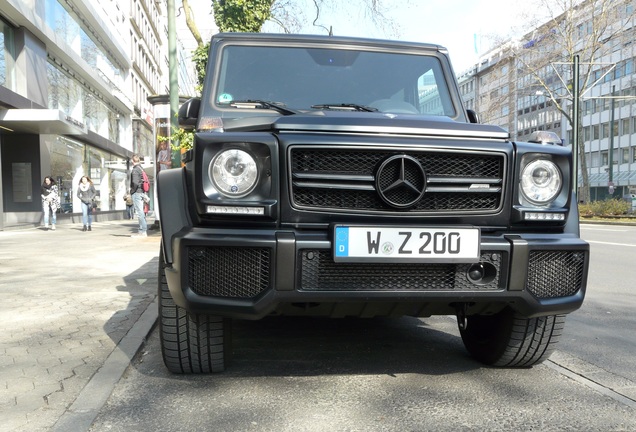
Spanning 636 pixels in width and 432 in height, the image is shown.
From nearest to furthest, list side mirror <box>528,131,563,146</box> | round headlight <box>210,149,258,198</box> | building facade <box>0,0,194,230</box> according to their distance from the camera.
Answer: round headlight <box>210,149,258,198</box> < side mirror <box>528,131,563,146</box> < building facade <box>0,0,194,230</box>

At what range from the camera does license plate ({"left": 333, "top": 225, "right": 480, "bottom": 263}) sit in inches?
104

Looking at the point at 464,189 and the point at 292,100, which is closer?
the point at 464,189

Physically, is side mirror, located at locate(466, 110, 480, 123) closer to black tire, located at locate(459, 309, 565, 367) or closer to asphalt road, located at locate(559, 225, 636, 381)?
black tire, located at locate(459, 309, 565, 367)

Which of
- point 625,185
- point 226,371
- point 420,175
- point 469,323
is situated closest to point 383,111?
point 420,175

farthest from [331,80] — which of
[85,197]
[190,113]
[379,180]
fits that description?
[85,197]

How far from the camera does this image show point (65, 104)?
2291 cm

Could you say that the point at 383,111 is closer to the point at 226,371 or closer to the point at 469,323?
the point at 469,323

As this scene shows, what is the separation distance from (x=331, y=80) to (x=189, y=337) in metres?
1.94

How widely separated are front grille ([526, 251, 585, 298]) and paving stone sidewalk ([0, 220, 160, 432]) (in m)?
2.21

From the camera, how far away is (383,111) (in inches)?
148

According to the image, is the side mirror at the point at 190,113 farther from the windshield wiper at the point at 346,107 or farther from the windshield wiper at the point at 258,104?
the windshield wiper at the point at 346,107

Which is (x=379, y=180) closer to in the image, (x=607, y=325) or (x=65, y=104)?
(x=607, y=325)

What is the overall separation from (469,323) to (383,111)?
1512mm

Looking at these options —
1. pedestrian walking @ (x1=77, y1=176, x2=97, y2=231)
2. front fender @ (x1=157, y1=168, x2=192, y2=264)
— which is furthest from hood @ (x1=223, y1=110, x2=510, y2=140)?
pedestrian walking @ (x1=77, y1=176, x2=97, y2=231)
